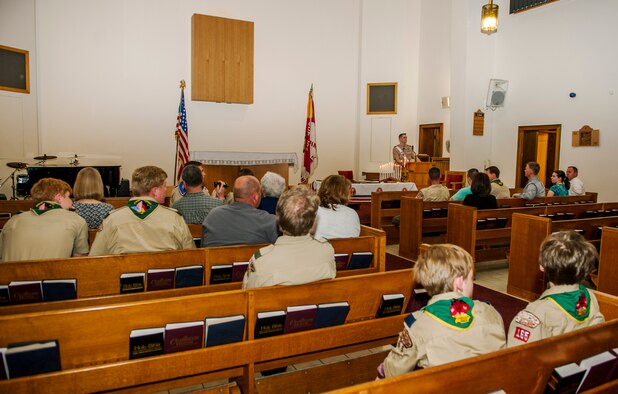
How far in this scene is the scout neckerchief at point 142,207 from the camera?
2648 millimetres

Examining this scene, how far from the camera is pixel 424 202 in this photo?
554 cm

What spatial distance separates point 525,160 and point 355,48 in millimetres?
5114

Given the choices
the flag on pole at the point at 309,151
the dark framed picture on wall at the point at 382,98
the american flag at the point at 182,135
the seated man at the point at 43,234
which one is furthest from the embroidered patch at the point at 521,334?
the dark framed picture on wall at the point at 382,98

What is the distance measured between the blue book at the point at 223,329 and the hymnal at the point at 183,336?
31mm

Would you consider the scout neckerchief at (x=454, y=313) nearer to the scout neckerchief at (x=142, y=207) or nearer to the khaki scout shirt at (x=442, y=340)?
the khaki scout shirt at (x=442, y=340)

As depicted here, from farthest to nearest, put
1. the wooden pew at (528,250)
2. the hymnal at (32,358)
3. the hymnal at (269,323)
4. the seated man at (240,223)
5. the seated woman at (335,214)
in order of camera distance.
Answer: the wooden pew at (528,250) → the seated woman at (335,214) → the seated man at (240,223) → the hymnal at (269,323) → the hymnal at (32,358)

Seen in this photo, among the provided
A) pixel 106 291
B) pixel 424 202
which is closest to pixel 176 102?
pixel 424 202

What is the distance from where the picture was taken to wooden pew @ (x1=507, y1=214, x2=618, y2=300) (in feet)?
13.3

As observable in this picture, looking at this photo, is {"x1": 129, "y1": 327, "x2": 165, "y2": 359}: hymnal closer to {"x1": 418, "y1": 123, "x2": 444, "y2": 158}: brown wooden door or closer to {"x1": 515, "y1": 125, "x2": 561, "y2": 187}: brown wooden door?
{"x1": 515, "y1": 125, "x2": 561, "y2": 187}: brown wooden door

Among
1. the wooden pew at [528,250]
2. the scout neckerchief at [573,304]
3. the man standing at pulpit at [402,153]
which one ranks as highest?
the man standing at pulpit at [402,153]

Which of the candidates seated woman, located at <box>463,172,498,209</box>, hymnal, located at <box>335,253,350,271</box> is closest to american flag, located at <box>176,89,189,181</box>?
seated woman, located at <box>463,172,498,209</box>

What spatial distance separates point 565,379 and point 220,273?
1.83 meters

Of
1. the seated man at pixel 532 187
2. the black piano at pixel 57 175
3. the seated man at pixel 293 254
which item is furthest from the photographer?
the black piano at pixel 57 175

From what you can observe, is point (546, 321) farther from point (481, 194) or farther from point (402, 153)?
point (402, 153)
